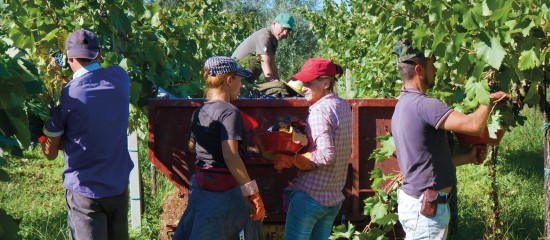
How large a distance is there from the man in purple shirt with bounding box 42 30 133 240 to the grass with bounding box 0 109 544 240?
85 cm

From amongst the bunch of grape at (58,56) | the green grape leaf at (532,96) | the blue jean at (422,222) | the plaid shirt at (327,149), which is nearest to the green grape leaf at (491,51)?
the green grape leaf at (532,96)

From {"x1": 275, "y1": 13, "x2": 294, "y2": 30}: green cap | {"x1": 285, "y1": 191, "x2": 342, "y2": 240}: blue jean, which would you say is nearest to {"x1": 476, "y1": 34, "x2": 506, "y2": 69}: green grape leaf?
{"x1": 285, "y1": 191, "x2": 342, "y2": 240}: blue jean

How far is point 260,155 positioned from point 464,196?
4005 millimetres

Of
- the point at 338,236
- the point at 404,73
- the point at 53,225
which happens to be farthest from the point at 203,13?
the point at 404,73

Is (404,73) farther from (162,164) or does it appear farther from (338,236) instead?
(162,164)

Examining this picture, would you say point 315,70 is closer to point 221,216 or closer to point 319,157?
point 319,157

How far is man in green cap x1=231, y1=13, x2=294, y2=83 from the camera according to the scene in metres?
8.97

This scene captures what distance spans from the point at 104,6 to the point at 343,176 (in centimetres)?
223

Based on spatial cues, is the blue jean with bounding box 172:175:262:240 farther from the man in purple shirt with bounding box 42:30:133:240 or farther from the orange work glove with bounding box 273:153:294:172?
the man in purple shirt with bounding box 42:30:133:240

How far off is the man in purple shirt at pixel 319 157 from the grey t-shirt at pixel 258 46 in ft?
11.6

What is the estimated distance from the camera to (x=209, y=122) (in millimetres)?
5109

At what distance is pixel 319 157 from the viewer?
538 centimetres

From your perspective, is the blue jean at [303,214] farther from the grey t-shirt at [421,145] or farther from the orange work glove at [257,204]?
the grey t-shirt at [421,145]

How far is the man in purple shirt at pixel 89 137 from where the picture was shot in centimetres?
496
